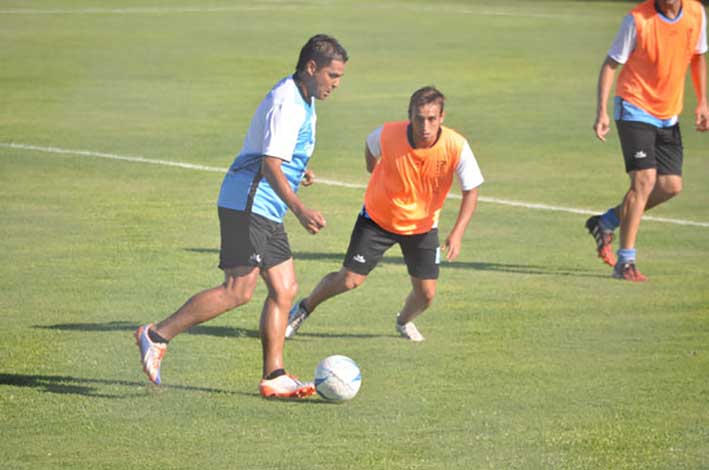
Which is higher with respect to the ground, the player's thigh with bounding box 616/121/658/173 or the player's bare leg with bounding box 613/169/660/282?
the player's thigh with bounding box 616/121/658/173

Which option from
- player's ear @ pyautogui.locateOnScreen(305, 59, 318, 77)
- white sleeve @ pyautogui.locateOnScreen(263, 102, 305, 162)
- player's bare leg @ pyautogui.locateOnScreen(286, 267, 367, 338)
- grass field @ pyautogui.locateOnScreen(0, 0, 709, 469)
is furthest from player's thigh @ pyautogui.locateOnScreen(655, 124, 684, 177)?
white sleeve @ pyautogui.locateOnScreen(263, 102, 305, 162)

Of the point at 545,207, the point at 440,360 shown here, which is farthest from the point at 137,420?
the point at 545,207

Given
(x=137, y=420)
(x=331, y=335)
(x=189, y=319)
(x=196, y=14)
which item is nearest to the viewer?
(x=137, y=420)

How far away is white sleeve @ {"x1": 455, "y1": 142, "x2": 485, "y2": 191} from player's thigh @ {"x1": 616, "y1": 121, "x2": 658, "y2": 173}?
3214mm

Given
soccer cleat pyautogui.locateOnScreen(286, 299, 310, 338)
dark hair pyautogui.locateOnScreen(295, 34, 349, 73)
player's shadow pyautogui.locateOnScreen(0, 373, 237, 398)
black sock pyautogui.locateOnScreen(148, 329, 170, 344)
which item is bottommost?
soccer cleat pyautogui.locateOnScreen(286, 299, 310, 338)

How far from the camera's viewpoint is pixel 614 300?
39.4 feet

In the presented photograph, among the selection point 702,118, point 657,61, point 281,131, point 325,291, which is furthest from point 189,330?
point 702,118

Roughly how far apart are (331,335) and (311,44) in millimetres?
2740

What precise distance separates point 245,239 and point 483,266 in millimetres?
4997

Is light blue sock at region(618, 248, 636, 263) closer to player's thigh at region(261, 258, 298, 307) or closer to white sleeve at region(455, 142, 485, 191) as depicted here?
white sleeve at region(455, 142, 485, 191)

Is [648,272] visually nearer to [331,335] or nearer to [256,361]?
[331,335]

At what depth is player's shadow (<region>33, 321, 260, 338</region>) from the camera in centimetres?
1059

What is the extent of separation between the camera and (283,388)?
8781 mm

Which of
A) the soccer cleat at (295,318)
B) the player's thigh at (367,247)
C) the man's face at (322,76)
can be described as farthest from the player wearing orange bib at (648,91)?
the man's face at (322,76)
